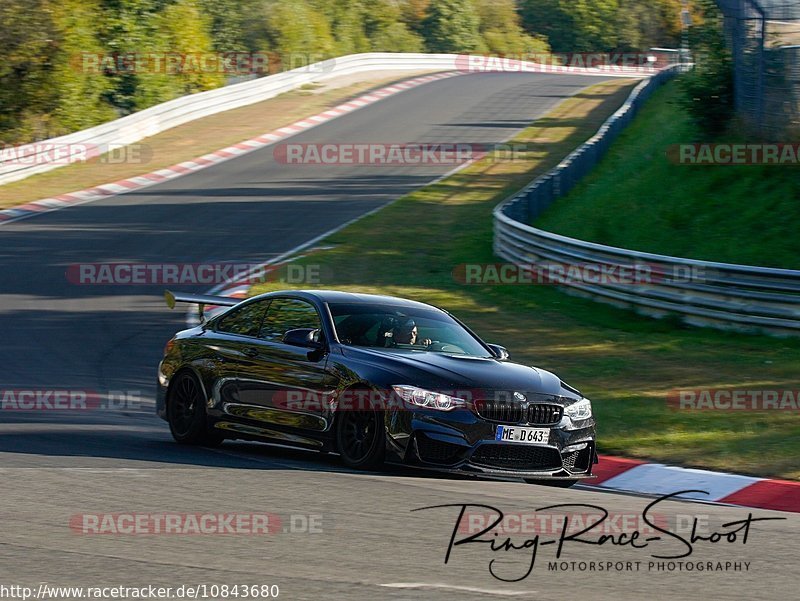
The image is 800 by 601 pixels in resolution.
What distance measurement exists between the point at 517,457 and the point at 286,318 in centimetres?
240

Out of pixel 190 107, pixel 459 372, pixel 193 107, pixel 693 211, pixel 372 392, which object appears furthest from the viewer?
pixel 193 107

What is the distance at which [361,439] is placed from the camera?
8789mm

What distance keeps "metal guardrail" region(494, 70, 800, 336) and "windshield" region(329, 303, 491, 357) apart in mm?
6765

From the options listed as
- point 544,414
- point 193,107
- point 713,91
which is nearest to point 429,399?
point 544,414

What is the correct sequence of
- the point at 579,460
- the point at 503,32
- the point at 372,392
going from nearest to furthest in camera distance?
1. the point at 372,392
2. the point at 579,460
3. the point at 503,32

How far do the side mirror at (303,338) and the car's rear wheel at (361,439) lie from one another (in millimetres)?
611

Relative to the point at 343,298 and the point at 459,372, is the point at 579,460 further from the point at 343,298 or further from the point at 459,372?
the point at 343,298

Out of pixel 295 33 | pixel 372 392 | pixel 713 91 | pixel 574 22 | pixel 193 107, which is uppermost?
pixel 713 91

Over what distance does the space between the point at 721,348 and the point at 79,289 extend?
9671mm

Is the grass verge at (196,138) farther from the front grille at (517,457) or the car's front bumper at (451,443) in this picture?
the front grille at (517,457)

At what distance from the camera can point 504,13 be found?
323 ft

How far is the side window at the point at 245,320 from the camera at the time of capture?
10.1m

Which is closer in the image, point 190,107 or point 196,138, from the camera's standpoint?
point 196,138

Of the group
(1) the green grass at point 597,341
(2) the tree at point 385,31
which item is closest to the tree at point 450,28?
(2) the tree at point 385,31
